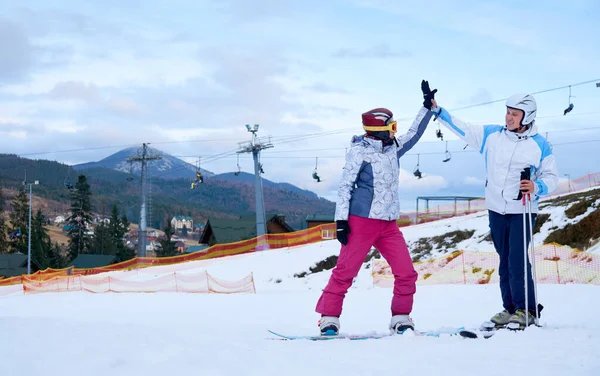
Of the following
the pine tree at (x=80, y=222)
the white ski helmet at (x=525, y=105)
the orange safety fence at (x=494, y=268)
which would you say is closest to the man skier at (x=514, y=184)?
the white ski helmet at (x=525, y=105)

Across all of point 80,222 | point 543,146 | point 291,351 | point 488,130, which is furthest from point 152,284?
point 80,222

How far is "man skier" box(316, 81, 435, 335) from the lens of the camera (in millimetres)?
5520

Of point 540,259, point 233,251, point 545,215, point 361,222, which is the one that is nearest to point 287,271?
point 545,215

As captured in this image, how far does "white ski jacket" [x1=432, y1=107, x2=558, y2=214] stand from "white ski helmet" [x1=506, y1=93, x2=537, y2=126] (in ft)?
0.36

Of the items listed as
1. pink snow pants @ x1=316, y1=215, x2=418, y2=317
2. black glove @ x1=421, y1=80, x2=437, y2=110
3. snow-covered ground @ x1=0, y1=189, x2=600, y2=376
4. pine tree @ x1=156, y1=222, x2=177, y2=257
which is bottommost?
pine tree @ x1=156, y1=222, x2=177, y2=257

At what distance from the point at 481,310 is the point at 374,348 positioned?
440 cm

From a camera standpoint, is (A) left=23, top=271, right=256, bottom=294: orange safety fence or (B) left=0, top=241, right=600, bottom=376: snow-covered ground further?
(A) left=23, top=271, right=256, bottom=294: orange safety fence

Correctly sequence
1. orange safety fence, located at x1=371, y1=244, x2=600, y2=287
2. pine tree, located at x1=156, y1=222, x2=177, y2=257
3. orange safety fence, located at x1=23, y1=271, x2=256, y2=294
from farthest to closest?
pine tree, located at x1=156, y1=222, x2=177, y2=257 → orange safety fence, located at x1=23, y1=271, x2=256, y2=294 → orange safety fence, located at x1=371, y1=244, x2=600, y2=287

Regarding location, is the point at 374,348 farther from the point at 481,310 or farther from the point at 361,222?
the point at 481,310

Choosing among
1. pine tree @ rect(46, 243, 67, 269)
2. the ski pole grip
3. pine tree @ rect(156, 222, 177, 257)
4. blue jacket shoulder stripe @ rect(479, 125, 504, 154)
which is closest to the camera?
the ski pole grip

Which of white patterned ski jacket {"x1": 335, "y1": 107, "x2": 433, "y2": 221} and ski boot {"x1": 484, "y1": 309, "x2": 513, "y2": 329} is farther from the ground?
white patterned ski jacket {"x1": 335, "y1": 107, "x2": 433, "y2": 221}

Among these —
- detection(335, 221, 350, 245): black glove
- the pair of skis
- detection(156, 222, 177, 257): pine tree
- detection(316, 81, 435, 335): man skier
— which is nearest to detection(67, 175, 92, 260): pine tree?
detection(156, 222, 177, 257): pine tree

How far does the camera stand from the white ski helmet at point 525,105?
18.7 ft

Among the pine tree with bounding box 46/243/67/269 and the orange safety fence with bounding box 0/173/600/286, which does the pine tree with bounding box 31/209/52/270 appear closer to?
the pine tree with bounding box 46/243/67/269
